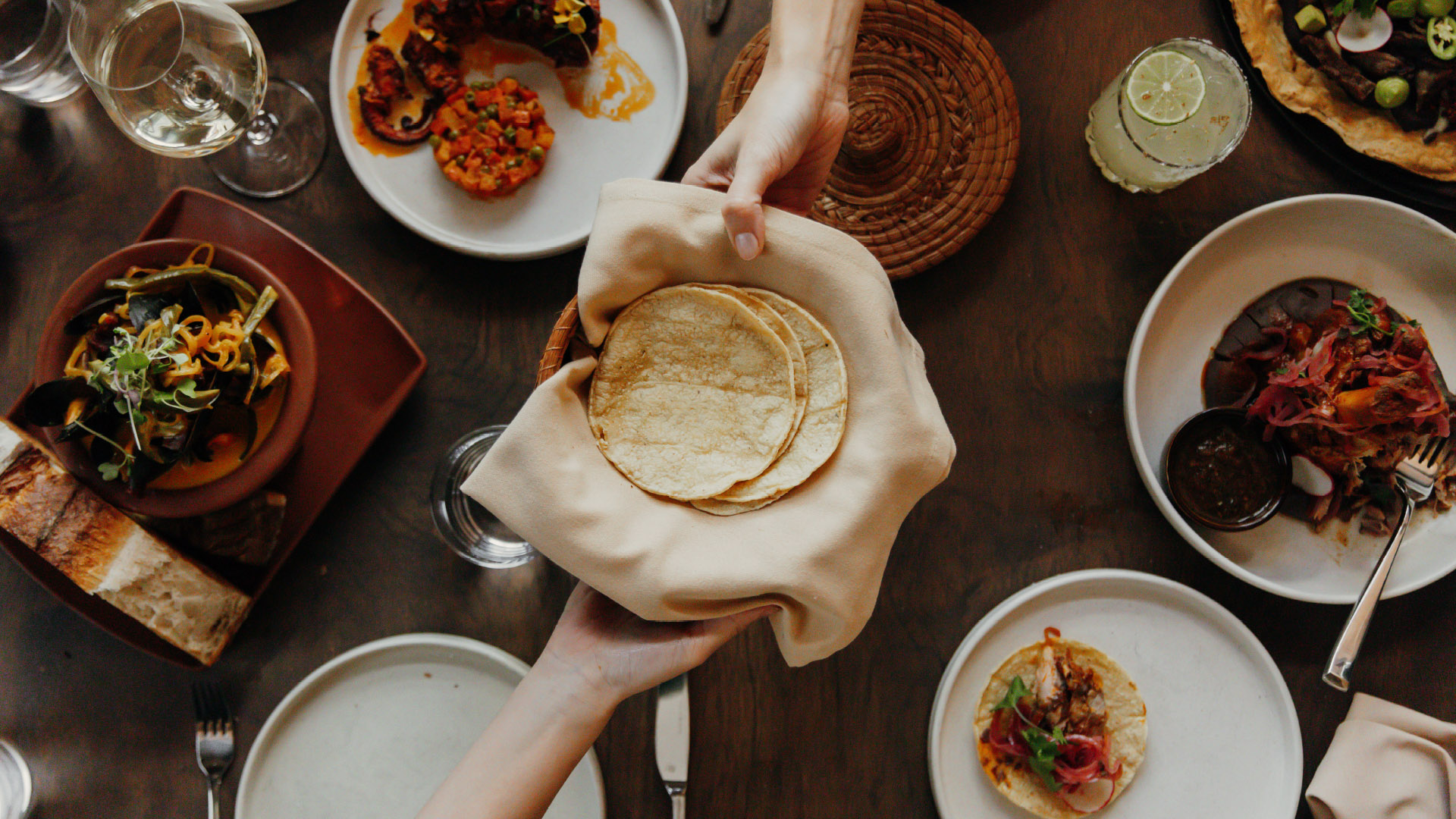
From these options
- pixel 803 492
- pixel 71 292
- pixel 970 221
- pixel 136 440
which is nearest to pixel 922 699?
pixel 803 492

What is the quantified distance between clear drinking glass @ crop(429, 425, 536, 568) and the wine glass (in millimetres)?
694

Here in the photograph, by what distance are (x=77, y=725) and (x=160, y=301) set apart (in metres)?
0.94

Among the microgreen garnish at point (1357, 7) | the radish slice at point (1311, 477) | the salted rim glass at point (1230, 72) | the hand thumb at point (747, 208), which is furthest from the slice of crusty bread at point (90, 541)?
the microgreen garnish at point (1357, 7)

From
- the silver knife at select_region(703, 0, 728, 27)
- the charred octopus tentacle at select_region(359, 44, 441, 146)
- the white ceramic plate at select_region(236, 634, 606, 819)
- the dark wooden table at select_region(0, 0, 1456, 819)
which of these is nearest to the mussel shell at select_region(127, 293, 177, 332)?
the dark wooden table at select_region(0, 0, 1456, 819)

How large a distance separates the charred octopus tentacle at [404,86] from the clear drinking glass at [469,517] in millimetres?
615

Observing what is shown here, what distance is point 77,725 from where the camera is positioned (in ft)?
5.07

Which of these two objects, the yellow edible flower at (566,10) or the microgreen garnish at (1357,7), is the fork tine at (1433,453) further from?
the yellow edible flower at (566,10)

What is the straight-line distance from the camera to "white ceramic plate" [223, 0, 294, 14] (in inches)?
61.3

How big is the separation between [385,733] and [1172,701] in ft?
4.95

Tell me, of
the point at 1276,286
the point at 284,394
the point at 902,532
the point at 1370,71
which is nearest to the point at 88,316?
the point at 284,394

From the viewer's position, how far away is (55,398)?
1156 millimetres

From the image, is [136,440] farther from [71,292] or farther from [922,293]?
[922,293]

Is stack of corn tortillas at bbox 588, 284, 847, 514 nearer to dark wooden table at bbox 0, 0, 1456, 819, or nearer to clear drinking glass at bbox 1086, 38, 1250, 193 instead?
dark wooden table at bbox 0, 0, 1456, 819

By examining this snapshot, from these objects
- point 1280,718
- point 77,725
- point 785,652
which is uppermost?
point 785,652
